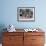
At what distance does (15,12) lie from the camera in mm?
4309

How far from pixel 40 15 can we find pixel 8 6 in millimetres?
1097

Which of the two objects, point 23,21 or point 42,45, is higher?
point 23,21

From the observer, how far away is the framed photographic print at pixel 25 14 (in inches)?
Result: 169

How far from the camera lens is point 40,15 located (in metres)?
4.34

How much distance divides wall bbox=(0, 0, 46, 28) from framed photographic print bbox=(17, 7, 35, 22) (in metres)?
0.10

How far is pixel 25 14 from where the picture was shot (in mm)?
4332

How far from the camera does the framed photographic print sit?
4302 millimetres

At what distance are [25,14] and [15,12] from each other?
0.34m

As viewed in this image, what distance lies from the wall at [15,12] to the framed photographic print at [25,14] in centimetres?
10

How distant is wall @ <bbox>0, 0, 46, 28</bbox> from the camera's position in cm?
430

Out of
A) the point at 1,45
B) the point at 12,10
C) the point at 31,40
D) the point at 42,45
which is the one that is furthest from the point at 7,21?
the point at 42,45

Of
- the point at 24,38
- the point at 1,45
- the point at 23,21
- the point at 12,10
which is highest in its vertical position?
the point at 12,10

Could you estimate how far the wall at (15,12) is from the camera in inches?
169

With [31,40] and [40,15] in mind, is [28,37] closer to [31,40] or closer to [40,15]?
[31,40]
